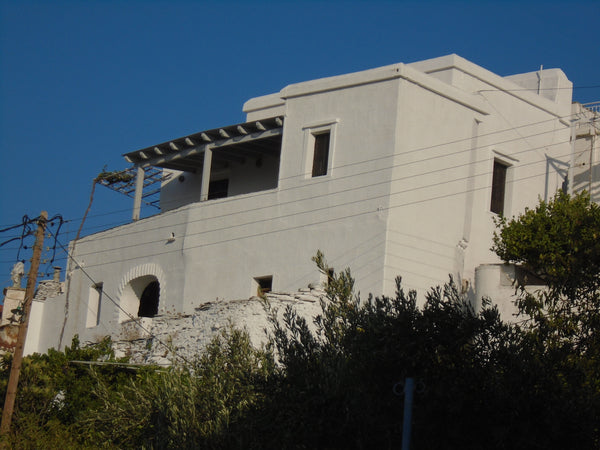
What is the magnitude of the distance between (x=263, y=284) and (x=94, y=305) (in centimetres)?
707

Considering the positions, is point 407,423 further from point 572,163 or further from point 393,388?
point 572,163

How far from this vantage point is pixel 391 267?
22.7 meters

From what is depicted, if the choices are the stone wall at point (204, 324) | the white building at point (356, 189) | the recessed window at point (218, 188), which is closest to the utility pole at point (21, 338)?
the stone wall at point (204, 324)

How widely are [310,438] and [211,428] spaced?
7.86 feet

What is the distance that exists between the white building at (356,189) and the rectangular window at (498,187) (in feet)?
0.13

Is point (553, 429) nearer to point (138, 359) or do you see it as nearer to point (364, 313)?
point (364, 313)

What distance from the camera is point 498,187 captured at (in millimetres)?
26391

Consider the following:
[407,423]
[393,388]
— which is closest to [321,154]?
[393,388]

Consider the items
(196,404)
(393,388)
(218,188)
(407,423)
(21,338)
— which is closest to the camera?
(407,423)

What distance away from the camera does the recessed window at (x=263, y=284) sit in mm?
24984

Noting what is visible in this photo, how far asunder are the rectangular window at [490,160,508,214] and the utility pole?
38.5 ft

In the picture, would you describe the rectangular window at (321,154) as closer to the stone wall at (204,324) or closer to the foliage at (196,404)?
the stone wall at (204,324)

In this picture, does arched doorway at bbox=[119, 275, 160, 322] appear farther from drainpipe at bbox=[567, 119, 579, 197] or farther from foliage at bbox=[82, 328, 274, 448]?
drainpipe at bbox=[567, 119, 579, 197]

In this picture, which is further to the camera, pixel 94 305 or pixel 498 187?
pixel 94 305
